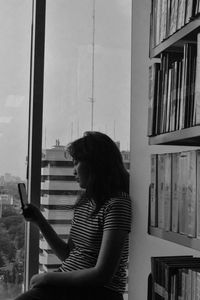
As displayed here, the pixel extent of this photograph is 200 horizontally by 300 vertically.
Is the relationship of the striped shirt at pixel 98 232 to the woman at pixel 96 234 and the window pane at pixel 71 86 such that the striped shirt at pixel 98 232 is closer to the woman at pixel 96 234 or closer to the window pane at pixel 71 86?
the woman at pixel 96 234

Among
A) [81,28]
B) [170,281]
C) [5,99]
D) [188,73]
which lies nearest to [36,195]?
[5,99]

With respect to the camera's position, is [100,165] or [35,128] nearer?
[100,165]


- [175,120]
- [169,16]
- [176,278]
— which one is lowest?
[176,278]

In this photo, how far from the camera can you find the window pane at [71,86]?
9.45 feet

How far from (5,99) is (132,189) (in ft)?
2.99

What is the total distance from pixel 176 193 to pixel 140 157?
34.9 inches

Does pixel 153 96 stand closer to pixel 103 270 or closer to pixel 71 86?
pixel 103 270

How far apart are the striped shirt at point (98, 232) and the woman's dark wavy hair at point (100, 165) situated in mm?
62

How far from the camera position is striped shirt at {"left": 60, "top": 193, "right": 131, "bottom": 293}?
7.08 feet

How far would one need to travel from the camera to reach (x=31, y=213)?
2609mm

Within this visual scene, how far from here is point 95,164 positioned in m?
2.31

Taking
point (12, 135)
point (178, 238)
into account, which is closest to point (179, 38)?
point (178, 238)

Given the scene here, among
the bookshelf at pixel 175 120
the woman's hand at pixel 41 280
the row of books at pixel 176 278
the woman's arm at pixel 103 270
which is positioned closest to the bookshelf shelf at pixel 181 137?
the bookshelf at pixel 175 120

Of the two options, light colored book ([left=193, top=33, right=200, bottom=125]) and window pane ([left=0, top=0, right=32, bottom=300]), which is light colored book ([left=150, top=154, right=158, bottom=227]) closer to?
light colored book ([left=193, top=33, right=200, bottom=125])
